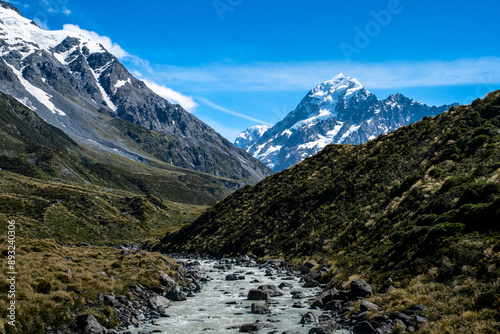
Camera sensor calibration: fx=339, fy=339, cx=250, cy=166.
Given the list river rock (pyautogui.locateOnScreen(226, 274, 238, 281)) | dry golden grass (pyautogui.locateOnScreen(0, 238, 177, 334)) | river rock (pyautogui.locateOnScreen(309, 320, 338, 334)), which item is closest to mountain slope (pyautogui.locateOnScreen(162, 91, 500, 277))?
river rock (pyautogui.locateOnScreen(309, 320, 338, 334))

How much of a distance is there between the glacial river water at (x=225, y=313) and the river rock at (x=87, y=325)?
229 cm

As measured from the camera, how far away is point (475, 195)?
1240 inches

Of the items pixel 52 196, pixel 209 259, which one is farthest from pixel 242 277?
pixel 52 196

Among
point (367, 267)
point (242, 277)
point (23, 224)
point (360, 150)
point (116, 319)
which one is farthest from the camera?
point (23, 224)

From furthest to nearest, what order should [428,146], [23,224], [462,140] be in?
[23,224], [428,146], [462,140]

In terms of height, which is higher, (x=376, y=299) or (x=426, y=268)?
(x=426, y=268)

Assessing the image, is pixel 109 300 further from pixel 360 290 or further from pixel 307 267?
pixel 307 267

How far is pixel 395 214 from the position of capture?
44.9 metres

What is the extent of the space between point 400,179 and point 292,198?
1032 inches

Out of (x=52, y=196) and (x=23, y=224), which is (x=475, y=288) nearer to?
(x=23, y=224)

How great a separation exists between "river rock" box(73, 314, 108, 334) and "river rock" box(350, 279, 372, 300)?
750 inches

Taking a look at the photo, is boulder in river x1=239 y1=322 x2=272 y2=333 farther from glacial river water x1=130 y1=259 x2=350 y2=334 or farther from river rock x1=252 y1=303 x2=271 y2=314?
river rock x1=252 y1=303 x2=271 y2=314

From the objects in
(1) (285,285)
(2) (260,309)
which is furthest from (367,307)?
(1) (285,285)

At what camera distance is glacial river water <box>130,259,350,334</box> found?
78.2 feet
